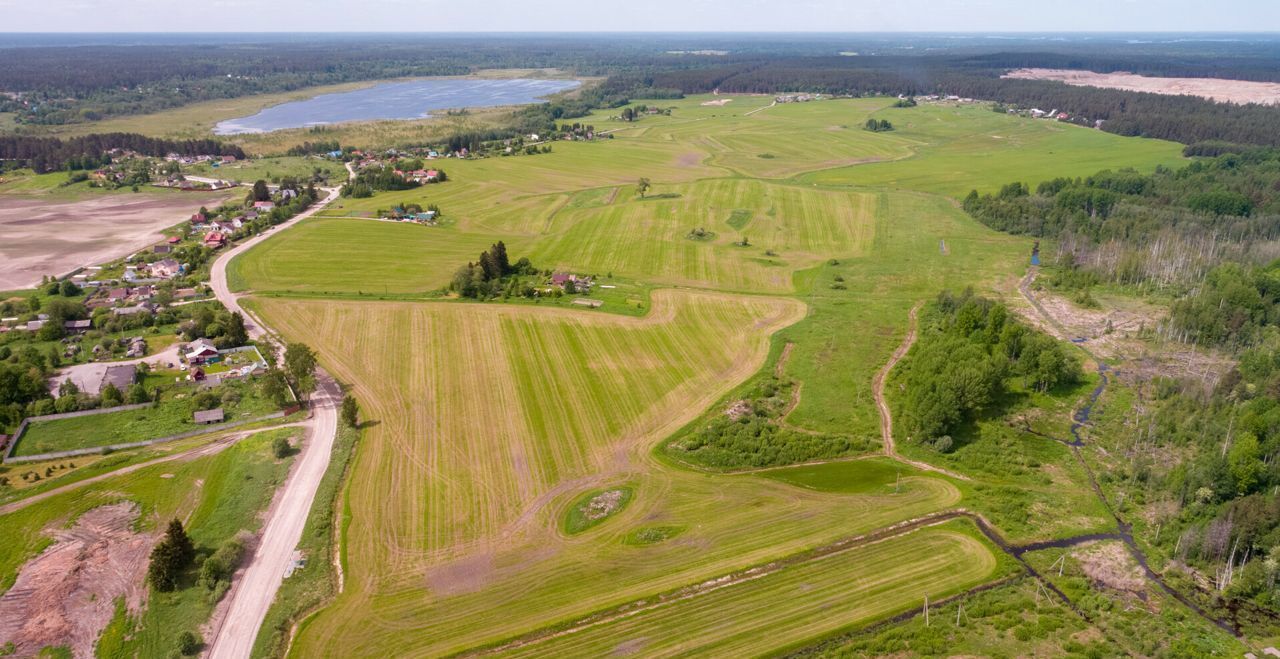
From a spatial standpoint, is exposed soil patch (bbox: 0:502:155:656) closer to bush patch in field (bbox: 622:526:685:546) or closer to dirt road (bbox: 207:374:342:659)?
dirt road (bbox: 207:374:342:659)

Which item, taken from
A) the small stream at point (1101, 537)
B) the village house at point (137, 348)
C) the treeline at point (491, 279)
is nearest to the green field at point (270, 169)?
the treeline at point (491, 279)

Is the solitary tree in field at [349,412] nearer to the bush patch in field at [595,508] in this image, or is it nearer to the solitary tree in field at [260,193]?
the bush patch in field at [595,508]

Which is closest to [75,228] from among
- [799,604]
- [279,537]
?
[279,537]

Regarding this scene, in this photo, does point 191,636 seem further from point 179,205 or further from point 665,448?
point 179,205

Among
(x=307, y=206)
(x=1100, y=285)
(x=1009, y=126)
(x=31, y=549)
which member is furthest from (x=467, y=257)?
(x=1009, y=126)

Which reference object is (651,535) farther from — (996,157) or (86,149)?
(86,149)

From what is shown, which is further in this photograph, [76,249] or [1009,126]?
[1009,126]
